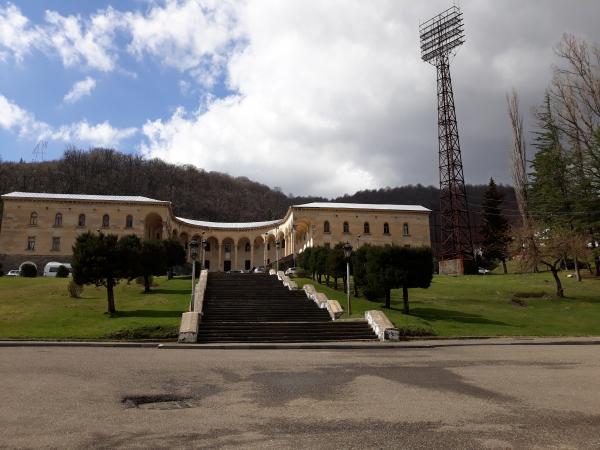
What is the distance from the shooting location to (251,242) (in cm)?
7019

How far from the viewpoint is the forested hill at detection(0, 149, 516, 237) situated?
10508 centimetres

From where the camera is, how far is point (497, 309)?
2466 centimetres

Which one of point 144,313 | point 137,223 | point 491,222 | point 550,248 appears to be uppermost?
point 137,223

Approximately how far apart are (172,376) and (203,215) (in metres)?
108

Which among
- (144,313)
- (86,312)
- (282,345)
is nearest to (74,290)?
(86,312)

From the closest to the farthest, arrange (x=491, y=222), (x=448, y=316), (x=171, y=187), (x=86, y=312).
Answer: (x=86, y=312), (x=448, y=316), (x=491, y=222), (x=171, y=187)

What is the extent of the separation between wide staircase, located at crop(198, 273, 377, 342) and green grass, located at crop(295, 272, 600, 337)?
6.33 feet

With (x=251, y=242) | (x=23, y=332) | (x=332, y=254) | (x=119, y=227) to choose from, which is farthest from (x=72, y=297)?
(x=251, y=242)

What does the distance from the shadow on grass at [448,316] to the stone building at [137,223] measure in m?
31.4

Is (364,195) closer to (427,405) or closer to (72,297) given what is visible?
(72,297)

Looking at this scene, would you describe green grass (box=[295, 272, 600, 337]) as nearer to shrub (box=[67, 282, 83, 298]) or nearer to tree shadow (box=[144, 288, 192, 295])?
tree shadow (box=[144, 288, 192, 295])

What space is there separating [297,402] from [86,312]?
17.2 meters

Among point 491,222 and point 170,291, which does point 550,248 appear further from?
point 491,222

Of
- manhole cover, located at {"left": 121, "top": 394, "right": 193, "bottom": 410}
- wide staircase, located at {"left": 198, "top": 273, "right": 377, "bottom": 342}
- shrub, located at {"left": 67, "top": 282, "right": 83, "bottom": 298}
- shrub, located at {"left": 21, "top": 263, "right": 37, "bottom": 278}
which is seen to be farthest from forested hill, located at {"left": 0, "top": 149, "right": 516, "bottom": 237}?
manhole cover, located at {"left": 121, "top": 394, "right": 193, "bottom": 410}
